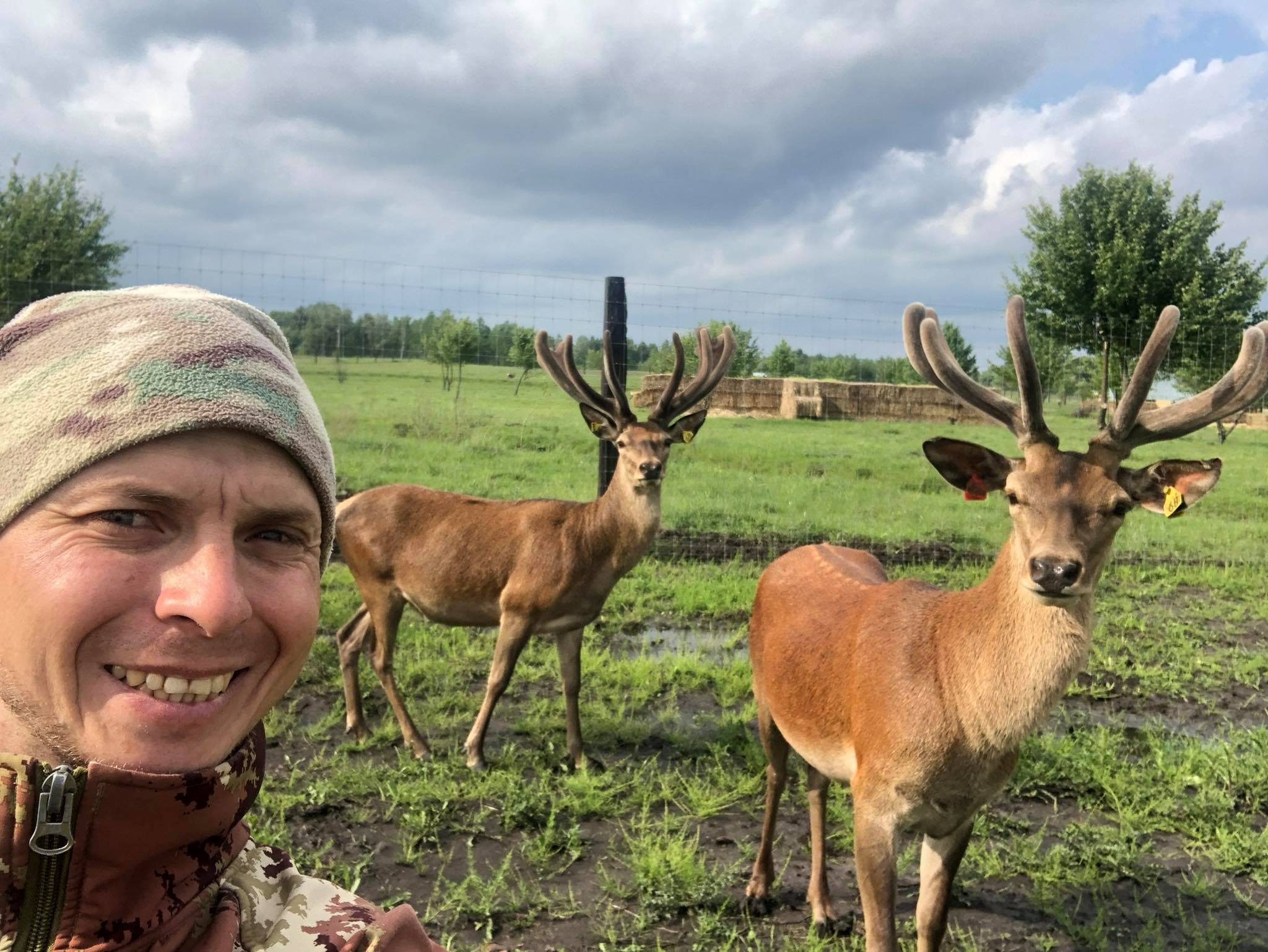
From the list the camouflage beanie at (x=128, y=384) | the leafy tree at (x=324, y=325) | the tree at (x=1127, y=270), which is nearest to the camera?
the camouflage beanie at (x=128, y=384)

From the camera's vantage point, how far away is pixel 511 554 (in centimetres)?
563

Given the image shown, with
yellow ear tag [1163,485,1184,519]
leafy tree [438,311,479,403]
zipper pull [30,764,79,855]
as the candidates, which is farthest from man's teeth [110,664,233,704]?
leafy tree [438,311,479,403]

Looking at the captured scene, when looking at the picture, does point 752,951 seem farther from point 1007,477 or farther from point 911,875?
point 1007,477

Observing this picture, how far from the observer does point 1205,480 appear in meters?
3.34

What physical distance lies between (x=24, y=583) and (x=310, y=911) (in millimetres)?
613

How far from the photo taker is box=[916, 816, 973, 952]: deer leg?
3301 millimetres

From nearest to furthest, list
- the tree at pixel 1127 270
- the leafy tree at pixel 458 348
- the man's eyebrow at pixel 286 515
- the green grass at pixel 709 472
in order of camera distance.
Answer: the man's eyebrow at pixel 286 515
the green grass at pixel 709 472
the leafy tree at pixel 458 348
the tree at pixel 1127 270

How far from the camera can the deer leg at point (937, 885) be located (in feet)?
10.8

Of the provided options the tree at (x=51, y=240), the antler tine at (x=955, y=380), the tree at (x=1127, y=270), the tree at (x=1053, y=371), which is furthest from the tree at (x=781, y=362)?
the antler tine at (x=955, y=380)

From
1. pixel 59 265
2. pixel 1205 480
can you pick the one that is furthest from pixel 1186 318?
pixel 59 265

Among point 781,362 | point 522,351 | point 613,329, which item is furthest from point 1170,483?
point 781,362

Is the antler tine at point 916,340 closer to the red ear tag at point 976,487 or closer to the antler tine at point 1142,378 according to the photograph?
the red ear tag at point 976,487

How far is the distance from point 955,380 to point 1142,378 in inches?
26.5

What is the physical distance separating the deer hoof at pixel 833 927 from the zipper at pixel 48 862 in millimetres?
3390
